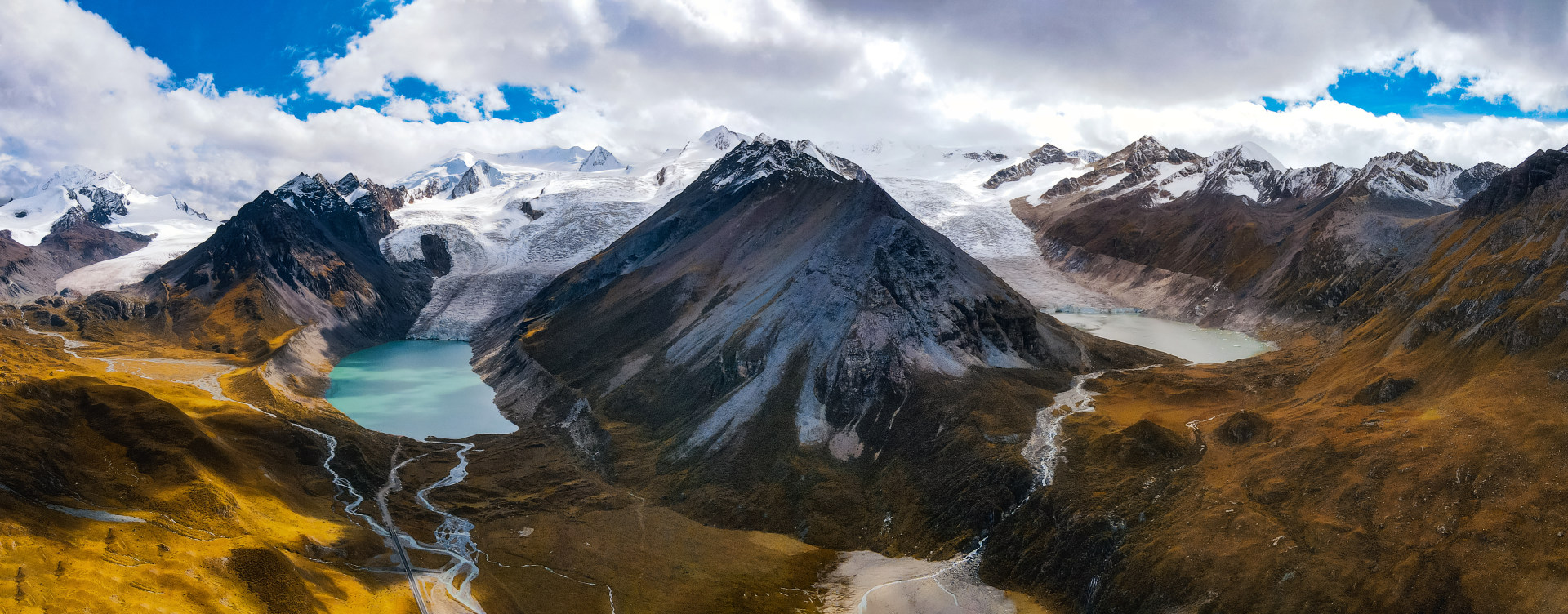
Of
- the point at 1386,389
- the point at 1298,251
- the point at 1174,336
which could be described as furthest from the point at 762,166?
the point at 1386,389

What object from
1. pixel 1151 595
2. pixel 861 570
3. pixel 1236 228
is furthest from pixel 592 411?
pixel 1236 228

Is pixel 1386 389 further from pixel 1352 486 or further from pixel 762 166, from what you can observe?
pixel 762 166

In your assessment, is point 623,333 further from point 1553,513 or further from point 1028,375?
point 1553,513

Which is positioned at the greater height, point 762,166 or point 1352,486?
point 762,166

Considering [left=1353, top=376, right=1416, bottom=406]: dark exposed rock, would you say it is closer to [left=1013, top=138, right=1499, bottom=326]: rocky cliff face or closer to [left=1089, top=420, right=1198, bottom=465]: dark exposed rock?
[left=1089, top=420, right=1198, bottom=465]: dark exposed rock

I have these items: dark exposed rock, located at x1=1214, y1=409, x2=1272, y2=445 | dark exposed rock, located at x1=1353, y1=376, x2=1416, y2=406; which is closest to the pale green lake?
dark exposed rock, located at x1=1353, y1=376, x2=1416, y2=406
